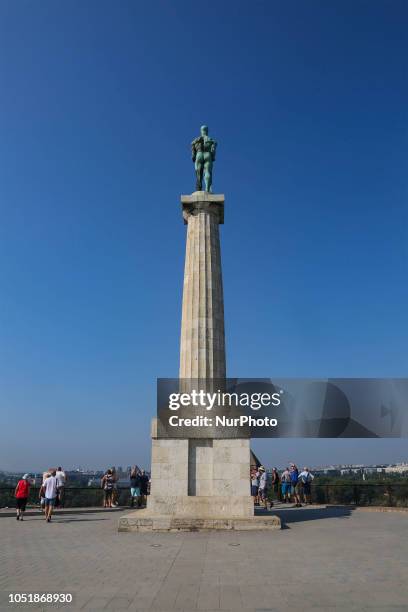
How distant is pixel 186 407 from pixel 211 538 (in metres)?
4.20

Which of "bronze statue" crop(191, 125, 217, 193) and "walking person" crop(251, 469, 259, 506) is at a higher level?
"bronze statue" crop(191, 125, 217, 193)

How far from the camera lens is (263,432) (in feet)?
58.2

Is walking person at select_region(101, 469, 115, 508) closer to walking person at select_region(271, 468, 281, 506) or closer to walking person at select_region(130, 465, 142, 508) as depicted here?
walking person at select_region(130, 465, 142, 508)

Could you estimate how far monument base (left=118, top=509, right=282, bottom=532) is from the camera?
13734 millimetres

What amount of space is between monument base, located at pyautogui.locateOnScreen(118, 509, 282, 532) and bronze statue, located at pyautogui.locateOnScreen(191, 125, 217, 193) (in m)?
11.8

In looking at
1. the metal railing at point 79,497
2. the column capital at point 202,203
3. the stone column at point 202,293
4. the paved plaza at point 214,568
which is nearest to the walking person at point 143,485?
the metal railing at point 79,497

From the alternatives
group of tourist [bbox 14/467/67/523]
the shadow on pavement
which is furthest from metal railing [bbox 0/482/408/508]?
group of tourist [bbox 14/467/67/523]

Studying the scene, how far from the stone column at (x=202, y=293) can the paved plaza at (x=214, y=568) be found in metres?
5.41

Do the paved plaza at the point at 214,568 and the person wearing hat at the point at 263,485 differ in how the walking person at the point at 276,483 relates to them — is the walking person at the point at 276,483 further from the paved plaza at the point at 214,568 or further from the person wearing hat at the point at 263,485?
the paved plaza at the point at 214,568

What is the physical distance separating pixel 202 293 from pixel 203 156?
240 inches

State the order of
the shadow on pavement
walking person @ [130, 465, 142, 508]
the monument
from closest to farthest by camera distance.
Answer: the monument
the shadow on pavement
walking person @ [130, 465, 142, 508]

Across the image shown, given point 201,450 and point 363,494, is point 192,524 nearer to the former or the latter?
point 201,450

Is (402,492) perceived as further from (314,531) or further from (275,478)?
(314,531)

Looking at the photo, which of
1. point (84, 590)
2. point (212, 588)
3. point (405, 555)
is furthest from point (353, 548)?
point (84, 590)
